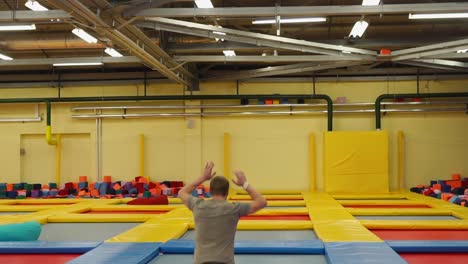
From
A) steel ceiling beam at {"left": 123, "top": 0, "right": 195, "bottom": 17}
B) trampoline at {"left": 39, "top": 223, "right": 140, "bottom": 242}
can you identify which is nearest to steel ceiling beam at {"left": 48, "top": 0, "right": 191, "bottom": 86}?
steel ceiling beam at {"left": 123, "top": 0, "right": 195, "bottom": 17}

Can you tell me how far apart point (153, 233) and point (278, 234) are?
1.66 m

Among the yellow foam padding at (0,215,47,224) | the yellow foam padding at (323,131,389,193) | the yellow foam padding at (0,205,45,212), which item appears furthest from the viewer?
the yellow foam padding at (323,131,389,193)

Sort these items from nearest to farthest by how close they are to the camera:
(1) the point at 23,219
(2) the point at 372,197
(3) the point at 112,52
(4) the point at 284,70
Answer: (1) the point at 23,219 → (3) the point at 112,52 → (2) the point at 372,197 → (4) the point at 284,70

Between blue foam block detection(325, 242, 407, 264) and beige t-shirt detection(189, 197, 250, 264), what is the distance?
1642 millimetres

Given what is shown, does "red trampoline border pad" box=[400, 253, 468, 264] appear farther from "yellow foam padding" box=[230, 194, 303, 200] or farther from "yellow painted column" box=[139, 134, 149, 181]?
"yellow painted column" box=[139, 134, 149, 181]

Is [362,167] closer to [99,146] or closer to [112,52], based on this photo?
[112,52]

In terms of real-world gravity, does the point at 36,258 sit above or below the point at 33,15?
below

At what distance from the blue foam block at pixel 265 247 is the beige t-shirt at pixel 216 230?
207 cm

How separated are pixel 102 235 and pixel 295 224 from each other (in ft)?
8.62

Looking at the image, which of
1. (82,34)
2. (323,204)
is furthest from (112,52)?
(323,204)

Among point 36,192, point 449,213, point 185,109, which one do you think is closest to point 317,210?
point 449,213

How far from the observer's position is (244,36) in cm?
858

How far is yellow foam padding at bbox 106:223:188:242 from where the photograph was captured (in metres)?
5.88

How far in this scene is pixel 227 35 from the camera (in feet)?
28.7
